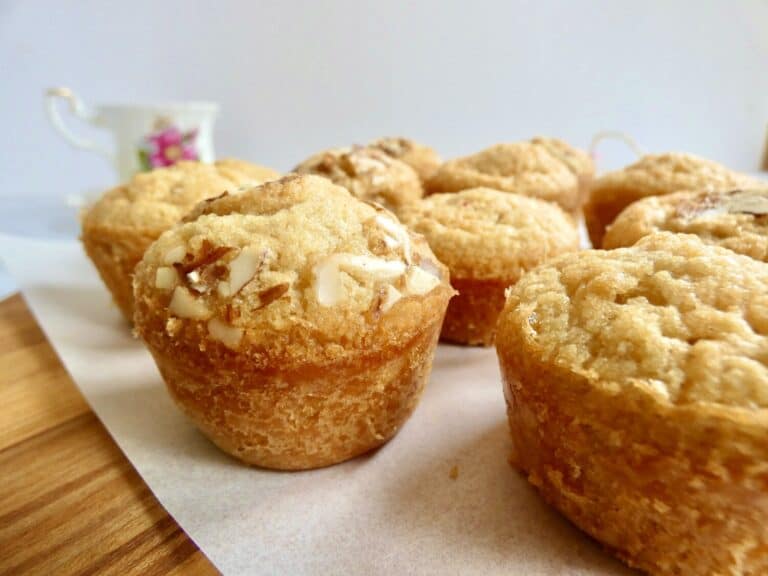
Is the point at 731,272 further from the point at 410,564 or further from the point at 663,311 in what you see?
the point at 410,564

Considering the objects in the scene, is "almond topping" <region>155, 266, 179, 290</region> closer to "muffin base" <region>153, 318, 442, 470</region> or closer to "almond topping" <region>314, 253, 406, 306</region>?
"muffin base" <region>153, 318, 442, 470</region>

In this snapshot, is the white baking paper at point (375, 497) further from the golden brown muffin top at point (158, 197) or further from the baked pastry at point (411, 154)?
the baked pastry at point (411, 154)

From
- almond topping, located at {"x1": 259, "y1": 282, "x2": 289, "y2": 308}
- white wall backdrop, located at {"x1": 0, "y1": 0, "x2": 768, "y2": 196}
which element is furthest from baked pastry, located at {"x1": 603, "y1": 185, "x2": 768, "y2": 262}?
white wall backdrop, located at {"x1": 0, "y1": 0, "x2": 768, "y2": 196}

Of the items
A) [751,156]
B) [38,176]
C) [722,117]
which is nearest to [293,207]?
[38,176]

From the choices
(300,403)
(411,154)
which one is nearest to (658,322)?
(300,403)

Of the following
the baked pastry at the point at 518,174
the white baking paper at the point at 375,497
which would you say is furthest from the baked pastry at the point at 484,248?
the baked pastry at the point at 518,174
